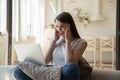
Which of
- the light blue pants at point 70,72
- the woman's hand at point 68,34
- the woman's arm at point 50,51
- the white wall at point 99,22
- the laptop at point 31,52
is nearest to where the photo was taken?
the light blue pants at point 70,72

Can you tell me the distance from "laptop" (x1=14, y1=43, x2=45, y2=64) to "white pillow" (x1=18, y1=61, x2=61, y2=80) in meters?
0.07

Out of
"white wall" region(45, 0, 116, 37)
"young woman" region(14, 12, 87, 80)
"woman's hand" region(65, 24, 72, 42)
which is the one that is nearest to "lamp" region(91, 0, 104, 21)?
"white wall" region(45, 0, 116, 37)

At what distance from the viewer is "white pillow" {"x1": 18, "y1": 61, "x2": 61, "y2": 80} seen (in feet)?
5.41

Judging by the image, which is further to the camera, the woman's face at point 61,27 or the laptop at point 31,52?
the woman's face at point 61,27

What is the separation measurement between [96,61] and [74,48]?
3919 mm

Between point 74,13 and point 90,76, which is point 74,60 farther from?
point 74,13

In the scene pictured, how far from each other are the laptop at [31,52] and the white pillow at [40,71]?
7cm

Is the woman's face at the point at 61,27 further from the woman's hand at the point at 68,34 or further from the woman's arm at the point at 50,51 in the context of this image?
the woman's arm at the point at 50,51

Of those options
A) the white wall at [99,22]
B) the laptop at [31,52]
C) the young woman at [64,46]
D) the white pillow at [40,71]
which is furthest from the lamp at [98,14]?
the white pillow at [40,71]

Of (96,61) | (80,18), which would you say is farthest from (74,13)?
(96,61)

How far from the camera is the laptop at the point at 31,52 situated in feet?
5.68

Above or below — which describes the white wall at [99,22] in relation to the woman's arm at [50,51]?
above

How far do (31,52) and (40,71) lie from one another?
184mm

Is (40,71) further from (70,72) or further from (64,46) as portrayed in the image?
(64,46)
